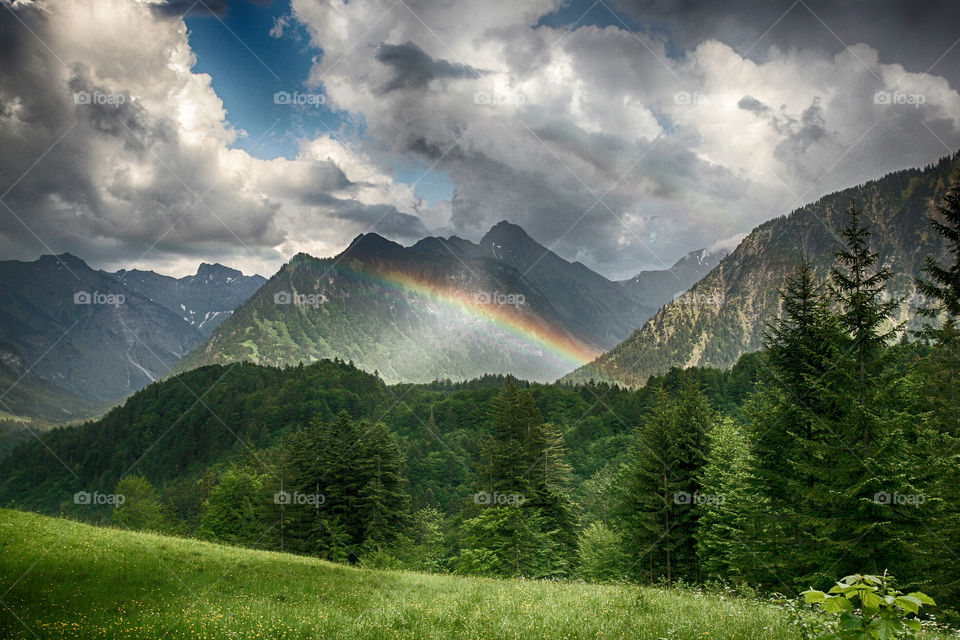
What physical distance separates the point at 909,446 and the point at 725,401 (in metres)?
105

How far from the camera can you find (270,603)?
14.7 metres

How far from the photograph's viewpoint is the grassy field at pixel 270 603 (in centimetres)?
1105

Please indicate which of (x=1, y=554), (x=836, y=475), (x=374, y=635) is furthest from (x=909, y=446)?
(x=1, y=554)

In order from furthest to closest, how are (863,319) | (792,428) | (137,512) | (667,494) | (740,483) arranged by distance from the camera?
(137,512)
(667,494)
(740,483)
(792,428)
(863,319)

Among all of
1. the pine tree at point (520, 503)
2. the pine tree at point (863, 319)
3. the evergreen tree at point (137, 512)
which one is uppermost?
the pine tree at point (863, 319)

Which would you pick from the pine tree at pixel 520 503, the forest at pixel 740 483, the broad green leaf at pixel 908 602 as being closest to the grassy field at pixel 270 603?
the broad green leaf at pixel 908 602

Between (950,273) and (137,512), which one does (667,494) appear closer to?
(950,273)

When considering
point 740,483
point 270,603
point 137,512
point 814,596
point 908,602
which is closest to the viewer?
point 908,602

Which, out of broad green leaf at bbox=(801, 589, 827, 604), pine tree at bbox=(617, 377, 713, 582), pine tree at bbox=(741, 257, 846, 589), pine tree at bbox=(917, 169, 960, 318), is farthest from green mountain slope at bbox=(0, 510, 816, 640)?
pine tree at bbox=(617, 377, 713, 582)

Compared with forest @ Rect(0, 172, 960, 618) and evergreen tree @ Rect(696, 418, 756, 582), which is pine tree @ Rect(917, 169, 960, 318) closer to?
forest @ Rect(0, 172, 960, 618)

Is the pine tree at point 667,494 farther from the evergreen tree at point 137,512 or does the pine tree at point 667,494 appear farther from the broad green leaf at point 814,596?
the evergreen tree at point 137,512

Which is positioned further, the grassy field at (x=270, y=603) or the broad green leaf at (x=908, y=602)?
the grassy field at (x=270, y=603)

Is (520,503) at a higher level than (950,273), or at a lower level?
lower

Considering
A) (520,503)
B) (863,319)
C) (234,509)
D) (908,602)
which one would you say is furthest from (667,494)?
(234,509)
